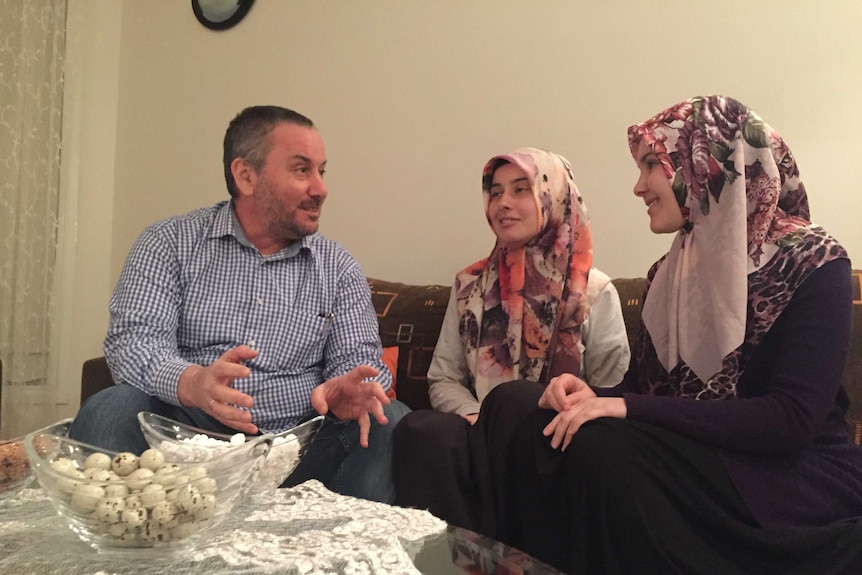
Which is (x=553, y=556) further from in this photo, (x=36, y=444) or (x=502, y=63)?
(x=502, y=63)

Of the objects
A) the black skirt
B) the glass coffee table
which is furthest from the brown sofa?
the glass coffee table

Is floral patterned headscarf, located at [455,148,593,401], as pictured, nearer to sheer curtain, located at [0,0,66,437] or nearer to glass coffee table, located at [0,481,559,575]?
glass coffee table, located at [0,481,559,575]

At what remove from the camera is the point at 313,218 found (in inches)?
68.5

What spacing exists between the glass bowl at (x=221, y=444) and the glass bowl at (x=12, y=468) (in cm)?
15

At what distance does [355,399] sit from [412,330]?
66cm

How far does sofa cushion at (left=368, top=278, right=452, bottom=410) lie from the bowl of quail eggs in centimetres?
117

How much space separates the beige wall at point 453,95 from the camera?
199 cm

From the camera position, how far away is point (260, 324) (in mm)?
1604

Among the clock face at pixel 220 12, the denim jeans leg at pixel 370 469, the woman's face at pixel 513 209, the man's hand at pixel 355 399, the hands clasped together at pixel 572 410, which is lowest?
the denim jeans leg at pixel 370 469

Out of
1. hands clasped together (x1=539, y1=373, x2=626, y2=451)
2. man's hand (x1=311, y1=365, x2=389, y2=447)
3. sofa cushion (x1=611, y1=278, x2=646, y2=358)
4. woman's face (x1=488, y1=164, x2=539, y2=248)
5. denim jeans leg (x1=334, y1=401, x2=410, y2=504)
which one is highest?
woman's face (x1=488, y1=164, x2=539, y2=248)

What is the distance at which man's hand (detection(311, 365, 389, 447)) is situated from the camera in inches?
51.8

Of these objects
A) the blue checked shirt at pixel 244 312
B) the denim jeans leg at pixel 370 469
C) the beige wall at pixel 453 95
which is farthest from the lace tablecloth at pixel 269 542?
the beige wall at pixel 453 95

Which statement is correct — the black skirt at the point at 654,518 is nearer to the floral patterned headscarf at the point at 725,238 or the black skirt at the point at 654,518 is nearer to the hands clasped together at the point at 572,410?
the hands clasped together at the point at 572,410

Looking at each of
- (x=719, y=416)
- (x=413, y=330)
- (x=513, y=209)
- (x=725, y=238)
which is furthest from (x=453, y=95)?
(x=719, y=416)
